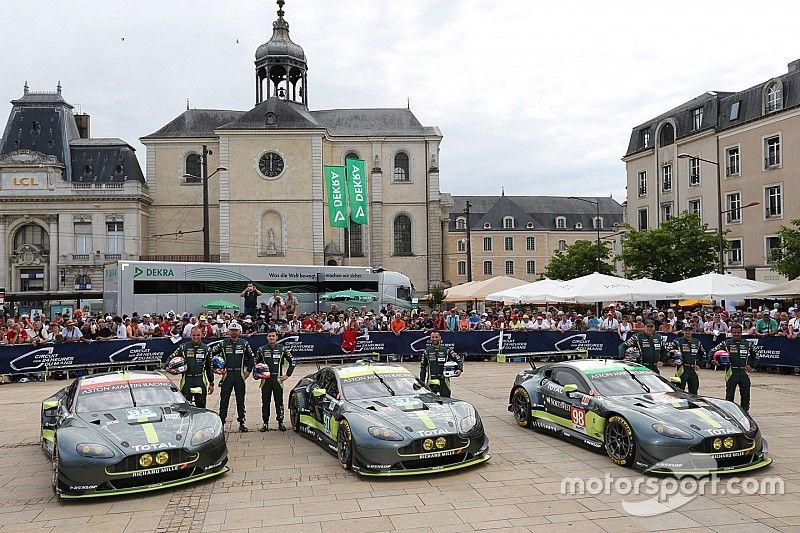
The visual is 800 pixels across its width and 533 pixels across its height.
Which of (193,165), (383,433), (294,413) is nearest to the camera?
(383,433)

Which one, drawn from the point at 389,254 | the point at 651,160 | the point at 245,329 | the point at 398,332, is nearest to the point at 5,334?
the point at 245,329

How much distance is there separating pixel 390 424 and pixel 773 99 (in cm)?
4450

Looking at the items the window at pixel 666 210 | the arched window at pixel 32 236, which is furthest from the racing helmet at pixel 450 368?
the arched window at pixel 32 236

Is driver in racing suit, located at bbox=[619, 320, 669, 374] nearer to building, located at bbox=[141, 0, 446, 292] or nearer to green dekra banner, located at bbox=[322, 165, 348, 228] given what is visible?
green dekra banner, located at bbox=[322, 165, 348, 228]

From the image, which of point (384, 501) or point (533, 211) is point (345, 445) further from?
point (533, 211)

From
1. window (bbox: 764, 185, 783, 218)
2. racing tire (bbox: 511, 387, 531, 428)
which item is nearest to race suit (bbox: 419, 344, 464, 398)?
racing tire (bbox: 511, 387, 531, 428)

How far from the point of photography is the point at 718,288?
985 inches

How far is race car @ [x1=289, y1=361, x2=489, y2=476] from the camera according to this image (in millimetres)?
9516

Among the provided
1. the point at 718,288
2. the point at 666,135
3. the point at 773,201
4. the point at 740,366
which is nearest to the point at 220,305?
the point at 718,288

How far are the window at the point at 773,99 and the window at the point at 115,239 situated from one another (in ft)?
158

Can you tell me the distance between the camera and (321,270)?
123 feet

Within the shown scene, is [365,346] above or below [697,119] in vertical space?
below

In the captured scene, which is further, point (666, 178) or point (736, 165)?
point (666, 178)

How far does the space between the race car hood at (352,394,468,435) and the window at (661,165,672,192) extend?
48.2 metres
